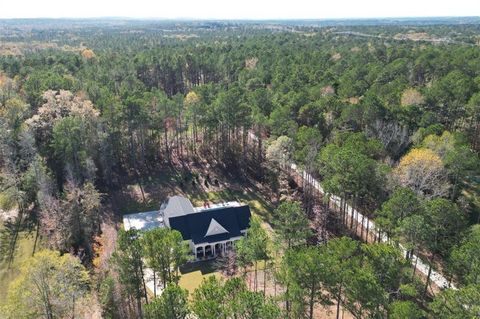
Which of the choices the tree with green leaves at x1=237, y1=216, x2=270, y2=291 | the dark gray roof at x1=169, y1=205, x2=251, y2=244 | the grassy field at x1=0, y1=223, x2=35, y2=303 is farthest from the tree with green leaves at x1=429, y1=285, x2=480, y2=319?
the grassy field at x1=0, y1=223, x2=35, y2=303

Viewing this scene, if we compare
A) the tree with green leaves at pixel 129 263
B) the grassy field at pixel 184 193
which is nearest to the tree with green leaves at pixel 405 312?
the tree with green leaves at pixel 129 263

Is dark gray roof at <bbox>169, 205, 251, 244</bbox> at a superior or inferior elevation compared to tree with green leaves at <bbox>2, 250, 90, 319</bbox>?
inferior

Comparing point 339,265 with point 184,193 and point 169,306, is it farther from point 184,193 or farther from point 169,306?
point 184,193

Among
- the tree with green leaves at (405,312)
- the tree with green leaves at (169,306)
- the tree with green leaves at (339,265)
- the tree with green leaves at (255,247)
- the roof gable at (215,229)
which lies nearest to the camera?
the tree with green leaves at (405,312)

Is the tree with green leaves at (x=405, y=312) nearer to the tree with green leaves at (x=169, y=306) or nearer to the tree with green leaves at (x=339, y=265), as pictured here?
the tree with green leaves at (x=339, y=265)

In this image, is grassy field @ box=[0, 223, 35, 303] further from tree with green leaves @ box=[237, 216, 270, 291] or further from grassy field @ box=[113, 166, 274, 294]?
tree with green leaves @ box=[237, 216, 270, 291]

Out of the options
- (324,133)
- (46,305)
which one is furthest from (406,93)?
(46,305)

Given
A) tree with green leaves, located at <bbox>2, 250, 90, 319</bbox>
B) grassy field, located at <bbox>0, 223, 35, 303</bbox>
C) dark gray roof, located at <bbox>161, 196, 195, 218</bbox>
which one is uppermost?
tree with green leaves, located at <bbox>2, 250, 90, 319</bbox>

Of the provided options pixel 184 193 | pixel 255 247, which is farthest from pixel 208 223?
pixel 184 193
